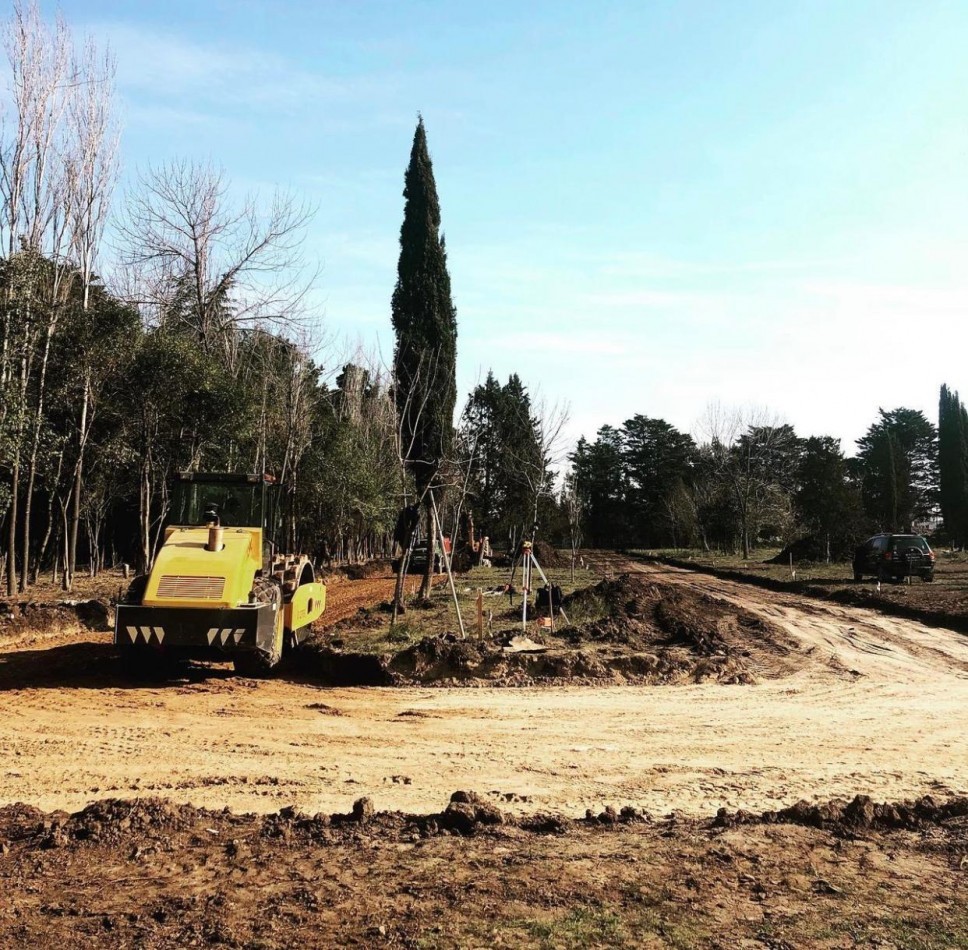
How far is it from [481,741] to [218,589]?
4079 millimetres

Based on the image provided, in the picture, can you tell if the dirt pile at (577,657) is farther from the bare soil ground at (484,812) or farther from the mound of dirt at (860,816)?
the mound of dirt at (860,816)

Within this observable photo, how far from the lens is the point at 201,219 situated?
1033 inches

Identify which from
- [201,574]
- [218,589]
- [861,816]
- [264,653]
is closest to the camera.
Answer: [861,816]

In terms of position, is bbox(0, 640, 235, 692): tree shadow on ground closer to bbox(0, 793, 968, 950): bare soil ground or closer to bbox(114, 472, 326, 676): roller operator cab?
bbox(114, 472, 326, 676): roller operator cab

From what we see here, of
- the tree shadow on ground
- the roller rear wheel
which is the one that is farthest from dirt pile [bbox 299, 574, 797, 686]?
the tree shadow on ground

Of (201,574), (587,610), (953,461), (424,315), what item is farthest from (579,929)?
(953,461)

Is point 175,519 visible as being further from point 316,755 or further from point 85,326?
point 85,326

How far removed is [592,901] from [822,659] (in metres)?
10.5

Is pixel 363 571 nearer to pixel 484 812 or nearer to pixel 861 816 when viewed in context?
pixel 484 812

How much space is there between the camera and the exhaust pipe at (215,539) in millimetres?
11180

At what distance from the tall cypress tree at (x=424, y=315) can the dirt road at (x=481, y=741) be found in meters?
22.3

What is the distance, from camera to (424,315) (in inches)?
1321

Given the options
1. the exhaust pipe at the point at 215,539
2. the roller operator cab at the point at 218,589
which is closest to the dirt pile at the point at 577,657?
the roller operator cab at the point at 218,589

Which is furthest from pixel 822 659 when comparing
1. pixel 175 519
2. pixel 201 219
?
pixel 201 219
